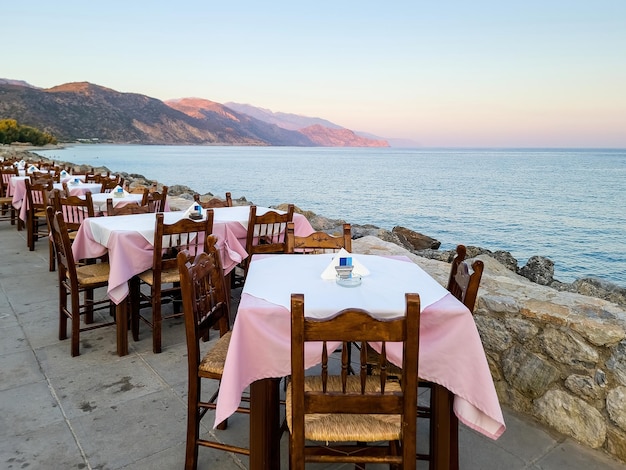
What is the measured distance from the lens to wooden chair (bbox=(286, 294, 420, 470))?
4.53ft

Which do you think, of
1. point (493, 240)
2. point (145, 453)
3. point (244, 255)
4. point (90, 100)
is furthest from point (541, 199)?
point (90, 100)

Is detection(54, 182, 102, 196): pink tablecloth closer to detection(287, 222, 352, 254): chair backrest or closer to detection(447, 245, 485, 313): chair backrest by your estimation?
detection(287, 222, 352, 254): chair backrest

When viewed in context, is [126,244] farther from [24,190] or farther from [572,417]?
[24,190]

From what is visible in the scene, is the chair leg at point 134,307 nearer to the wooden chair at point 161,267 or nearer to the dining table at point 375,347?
the wooden chair at point 161,267

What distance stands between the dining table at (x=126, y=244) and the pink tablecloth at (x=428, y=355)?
1840mm

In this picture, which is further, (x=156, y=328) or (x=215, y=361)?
Answer: (x=156, y=328)

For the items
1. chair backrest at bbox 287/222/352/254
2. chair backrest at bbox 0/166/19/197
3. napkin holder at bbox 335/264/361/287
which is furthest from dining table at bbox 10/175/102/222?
napkin holder at bbox 335/264/361/287

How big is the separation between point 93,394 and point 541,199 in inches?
1083

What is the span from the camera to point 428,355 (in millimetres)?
1772

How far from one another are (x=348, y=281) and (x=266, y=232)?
2396 mm

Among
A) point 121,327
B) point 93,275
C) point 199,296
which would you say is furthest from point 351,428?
point 93,275

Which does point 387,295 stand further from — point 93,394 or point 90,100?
point 90,100

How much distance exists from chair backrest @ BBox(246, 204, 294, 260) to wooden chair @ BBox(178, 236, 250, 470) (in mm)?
1710

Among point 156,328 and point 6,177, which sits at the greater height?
point 6,177
